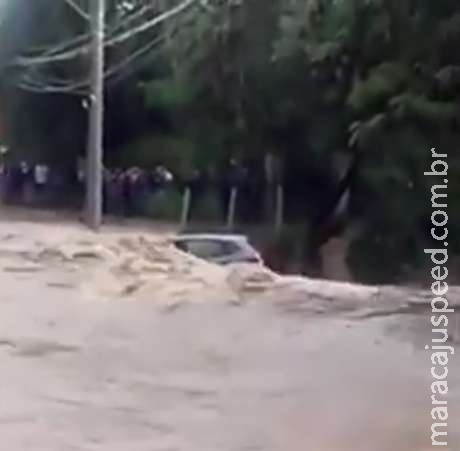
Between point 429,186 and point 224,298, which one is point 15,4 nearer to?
point 429,186

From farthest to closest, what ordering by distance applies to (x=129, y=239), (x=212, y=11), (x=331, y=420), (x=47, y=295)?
1. (x=212, y=11)
2. (x=129, y=239)
3. (x=47, y=295)
4. (x=331, y=420)

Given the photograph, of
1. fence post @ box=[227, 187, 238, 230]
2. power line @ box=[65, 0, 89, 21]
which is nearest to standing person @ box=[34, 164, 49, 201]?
power line @ box=[65, 0, 89, 21]

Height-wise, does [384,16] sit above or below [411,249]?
above

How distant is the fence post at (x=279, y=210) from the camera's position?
23.4m

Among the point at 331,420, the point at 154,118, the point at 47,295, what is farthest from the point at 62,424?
the point at 154,118

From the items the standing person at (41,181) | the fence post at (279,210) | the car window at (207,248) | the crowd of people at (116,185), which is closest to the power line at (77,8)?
the crowd of people at (116,185)

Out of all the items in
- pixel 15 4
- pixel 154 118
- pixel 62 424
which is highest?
Result: pixel 15 4

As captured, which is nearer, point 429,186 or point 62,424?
point 62,424

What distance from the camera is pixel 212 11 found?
2297cm

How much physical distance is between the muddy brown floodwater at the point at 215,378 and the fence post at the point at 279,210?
53.3ft

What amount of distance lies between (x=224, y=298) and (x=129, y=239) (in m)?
5.19

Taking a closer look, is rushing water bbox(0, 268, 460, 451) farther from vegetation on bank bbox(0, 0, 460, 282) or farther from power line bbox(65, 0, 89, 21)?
power line bbox(65, 0, 89, 21)

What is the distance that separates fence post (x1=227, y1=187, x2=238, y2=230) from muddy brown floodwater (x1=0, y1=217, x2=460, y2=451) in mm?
19158

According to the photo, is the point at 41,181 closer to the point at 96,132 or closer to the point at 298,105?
the point at 96,132
